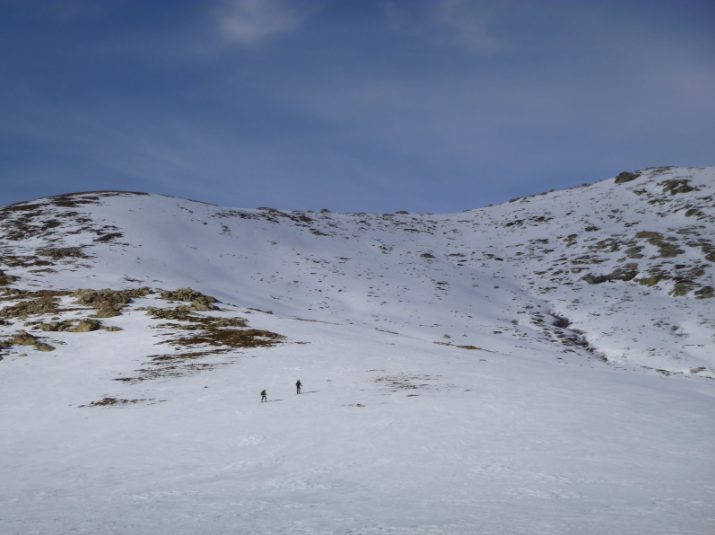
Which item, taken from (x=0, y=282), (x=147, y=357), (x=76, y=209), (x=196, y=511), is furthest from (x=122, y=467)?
(x=76, y=209)

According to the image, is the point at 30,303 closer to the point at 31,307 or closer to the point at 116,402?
the point at 31,307

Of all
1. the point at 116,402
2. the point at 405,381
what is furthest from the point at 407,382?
the point at 116,402

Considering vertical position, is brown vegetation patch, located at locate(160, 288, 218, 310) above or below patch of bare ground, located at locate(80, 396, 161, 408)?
above

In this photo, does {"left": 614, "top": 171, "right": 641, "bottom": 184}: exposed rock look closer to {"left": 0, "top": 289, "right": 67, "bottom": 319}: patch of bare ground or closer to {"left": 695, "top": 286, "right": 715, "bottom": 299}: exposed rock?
{"left": 695, "top": 286, "right": 715, "bottom": 299}: exposed rock

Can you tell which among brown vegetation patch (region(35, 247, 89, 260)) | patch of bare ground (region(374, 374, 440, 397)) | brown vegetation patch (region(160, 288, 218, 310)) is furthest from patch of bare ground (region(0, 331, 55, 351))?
brown vegetation patch (region(35, 247, 89, 260))

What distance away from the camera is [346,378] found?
27.9 meters

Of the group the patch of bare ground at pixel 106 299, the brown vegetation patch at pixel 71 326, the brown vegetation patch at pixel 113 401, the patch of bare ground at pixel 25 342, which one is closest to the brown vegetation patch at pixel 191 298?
the patch of bare ground at pixel 106 299

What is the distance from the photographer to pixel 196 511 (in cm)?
1055

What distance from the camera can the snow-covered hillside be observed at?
11.1 meters

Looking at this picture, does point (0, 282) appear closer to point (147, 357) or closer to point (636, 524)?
point (147, 357)

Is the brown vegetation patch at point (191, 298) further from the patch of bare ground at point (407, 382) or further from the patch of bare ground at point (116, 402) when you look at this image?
the patch of bare ground at point (407, 382)

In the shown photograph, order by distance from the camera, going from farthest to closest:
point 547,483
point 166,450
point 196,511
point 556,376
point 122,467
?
1. point 556,376
2. point 166,450
3. point 122,467
4. point 547,483
5. point 196,511

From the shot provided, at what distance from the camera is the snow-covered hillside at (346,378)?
437 inches

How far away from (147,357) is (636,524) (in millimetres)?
29636
